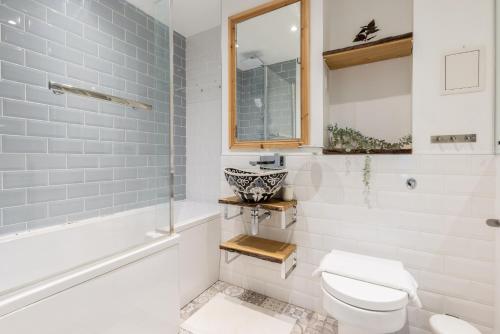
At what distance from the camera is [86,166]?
1.97 meters

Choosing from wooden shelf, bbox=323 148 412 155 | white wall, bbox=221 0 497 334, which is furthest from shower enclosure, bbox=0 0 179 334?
white wall, bbox=221 0 497 334

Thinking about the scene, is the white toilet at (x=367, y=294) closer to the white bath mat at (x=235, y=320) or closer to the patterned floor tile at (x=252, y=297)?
the white bath mat at (x=235, y=320)

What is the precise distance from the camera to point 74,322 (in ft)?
3.34

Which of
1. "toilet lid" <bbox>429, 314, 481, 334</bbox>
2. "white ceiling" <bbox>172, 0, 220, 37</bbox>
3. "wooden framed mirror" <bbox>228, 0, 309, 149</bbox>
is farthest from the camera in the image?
"white ceiling" <bbox>172, 0, 220, 37</bbox>

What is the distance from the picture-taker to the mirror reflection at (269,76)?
1.92 m

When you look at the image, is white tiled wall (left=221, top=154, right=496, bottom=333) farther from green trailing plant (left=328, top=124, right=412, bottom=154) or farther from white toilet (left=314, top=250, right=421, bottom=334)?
white toilet (left=314, top=250, right=421, bottom=334)

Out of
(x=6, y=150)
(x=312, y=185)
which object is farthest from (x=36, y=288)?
(x=312, y=185)

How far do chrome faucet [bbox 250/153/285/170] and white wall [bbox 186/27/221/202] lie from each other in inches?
34.3

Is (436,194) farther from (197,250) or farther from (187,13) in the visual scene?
(187,13)

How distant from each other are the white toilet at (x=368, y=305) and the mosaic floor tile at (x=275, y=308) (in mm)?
561

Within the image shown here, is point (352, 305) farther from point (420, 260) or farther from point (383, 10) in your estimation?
point (383, 10)

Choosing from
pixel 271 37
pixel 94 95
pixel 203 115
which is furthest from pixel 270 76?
pixel 94 95

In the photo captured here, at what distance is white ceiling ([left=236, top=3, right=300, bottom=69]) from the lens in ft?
6.27

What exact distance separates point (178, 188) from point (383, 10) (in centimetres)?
247
